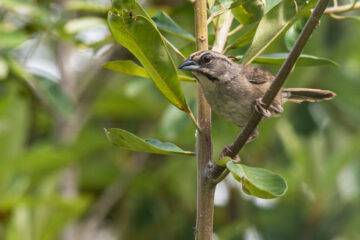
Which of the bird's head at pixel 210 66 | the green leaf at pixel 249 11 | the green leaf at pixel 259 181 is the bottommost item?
the bird's head at pixel 210 66

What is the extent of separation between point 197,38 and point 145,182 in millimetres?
3676

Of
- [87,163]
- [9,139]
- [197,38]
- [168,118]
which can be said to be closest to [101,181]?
[87,163]

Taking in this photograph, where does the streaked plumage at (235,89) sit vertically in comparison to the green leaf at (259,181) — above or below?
below

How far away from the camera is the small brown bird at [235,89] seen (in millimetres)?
3123

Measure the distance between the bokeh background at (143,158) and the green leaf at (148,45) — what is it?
7.96 feet

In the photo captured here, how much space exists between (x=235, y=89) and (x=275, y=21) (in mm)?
951

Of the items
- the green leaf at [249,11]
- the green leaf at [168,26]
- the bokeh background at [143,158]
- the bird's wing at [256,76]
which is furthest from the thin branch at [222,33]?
the bokeh background at [143,158]

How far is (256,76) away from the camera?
140 inches

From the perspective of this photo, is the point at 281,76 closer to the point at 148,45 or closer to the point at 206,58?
the point at 148,45

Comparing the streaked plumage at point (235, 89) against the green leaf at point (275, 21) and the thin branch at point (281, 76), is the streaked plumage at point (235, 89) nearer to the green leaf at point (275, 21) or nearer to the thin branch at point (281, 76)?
the green leaf at point (275, 21)


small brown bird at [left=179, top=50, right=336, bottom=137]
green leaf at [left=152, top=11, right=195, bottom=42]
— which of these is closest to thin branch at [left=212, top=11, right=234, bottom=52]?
green leaf at [left=152, top=11, right=195, bottom=42]

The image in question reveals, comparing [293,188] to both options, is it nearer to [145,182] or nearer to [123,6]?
[145,182]

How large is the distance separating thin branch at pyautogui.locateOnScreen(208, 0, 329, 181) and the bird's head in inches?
20.5

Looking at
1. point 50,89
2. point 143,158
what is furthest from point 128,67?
point 143,158
